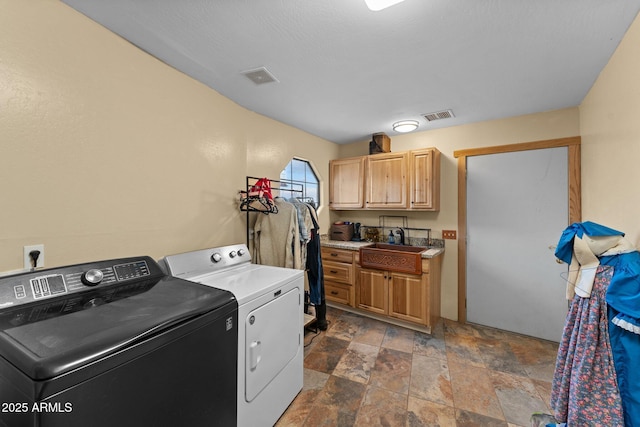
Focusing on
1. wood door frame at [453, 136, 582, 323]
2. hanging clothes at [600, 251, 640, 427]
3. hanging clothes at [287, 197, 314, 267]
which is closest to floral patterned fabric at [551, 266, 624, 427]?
hanging clothes at [600, 251, 640, 427]

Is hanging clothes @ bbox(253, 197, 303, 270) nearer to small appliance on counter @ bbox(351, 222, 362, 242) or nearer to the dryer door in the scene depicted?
the dryer door

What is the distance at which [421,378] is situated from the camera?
6.61ft

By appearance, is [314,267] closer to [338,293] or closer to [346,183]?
[338,293]

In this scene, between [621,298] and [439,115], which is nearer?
[621,298]

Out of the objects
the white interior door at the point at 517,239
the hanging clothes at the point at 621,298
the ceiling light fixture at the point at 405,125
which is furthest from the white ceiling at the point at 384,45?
the hanging clothes at the point at 621,298

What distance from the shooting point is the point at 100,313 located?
3.10 ft

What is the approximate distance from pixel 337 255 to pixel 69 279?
8.25 feet

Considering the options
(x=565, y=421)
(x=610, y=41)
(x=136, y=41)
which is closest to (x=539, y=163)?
(x=610, y=41)

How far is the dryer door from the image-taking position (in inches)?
53.5

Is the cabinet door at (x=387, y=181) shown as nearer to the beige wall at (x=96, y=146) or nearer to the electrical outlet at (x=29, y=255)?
the beige wall at (x=96, y=146)

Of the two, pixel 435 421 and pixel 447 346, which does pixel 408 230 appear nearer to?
pixel 447 346

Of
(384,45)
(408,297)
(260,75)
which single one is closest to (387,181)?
(408,297)

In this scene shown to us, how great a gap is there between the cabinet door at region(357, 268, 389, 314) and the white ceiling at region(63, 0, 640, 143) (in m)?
1.88

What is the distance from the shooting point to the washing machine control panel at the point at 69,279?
0.99 metres
